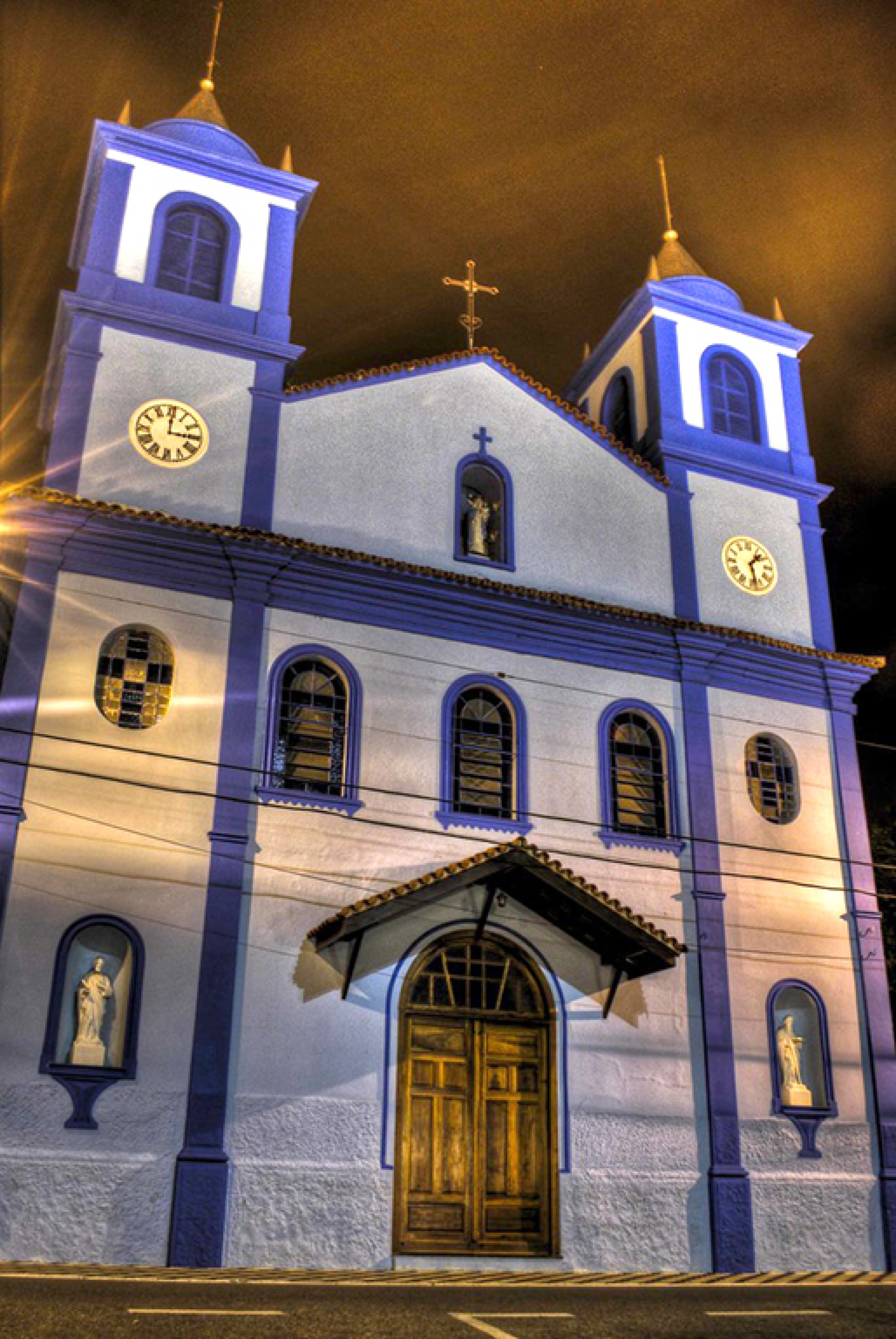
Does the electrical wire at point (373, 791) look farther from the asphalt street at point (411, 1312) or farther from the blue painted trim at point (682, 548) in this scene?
the asphalt street at point (411, 1312)

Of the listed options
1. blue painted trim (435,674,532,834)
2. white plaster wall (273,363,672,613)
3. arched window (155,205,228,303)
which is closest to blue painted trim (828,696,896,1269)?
white plaster wall (273,363,672,613)

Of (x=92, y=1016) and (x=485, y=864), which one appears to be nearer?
(x=92, y=1016)

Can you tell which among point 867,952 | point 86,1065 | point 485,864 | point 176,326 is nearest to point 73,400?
point 176,326

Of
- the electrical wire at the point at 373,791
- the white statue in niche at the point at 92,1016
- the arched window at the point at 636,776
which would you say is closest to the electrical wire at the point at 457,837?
the electrical wire at the point at 373,791

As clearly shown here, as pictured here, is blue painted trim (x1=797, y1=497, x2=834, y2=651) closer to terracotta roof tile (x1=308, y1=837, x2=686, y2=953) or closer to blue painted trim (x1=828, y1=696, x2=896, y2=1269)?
blue painted trim (x1=828, y1=696, x2=896, y2=1269)

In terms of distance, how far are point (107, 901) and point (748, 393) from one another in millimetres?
13475

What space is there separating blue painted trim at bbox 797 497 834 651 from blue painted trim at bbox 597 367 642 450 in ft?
9.41

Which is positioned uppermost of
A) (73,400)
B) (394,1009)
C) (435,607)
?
(73,400)

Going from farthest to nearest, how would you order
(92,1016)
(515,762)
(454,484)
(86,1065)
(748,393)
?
1. (748,393)
2. (454,484)
3. (515,762)
4. (92,1016)
5. (86,1065)

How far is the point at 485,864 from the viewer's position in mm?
14023

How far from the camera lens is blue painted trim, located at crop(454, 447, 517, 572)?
17.1m

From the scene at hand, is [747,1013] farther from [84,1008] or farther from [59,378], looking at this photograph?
[59,378]

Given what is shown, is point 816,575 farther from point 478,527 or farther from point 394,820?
point 394,820

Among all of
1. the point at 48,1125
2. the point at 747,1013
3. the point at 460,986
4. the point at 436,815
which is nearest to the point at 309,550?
the point at 436,815
